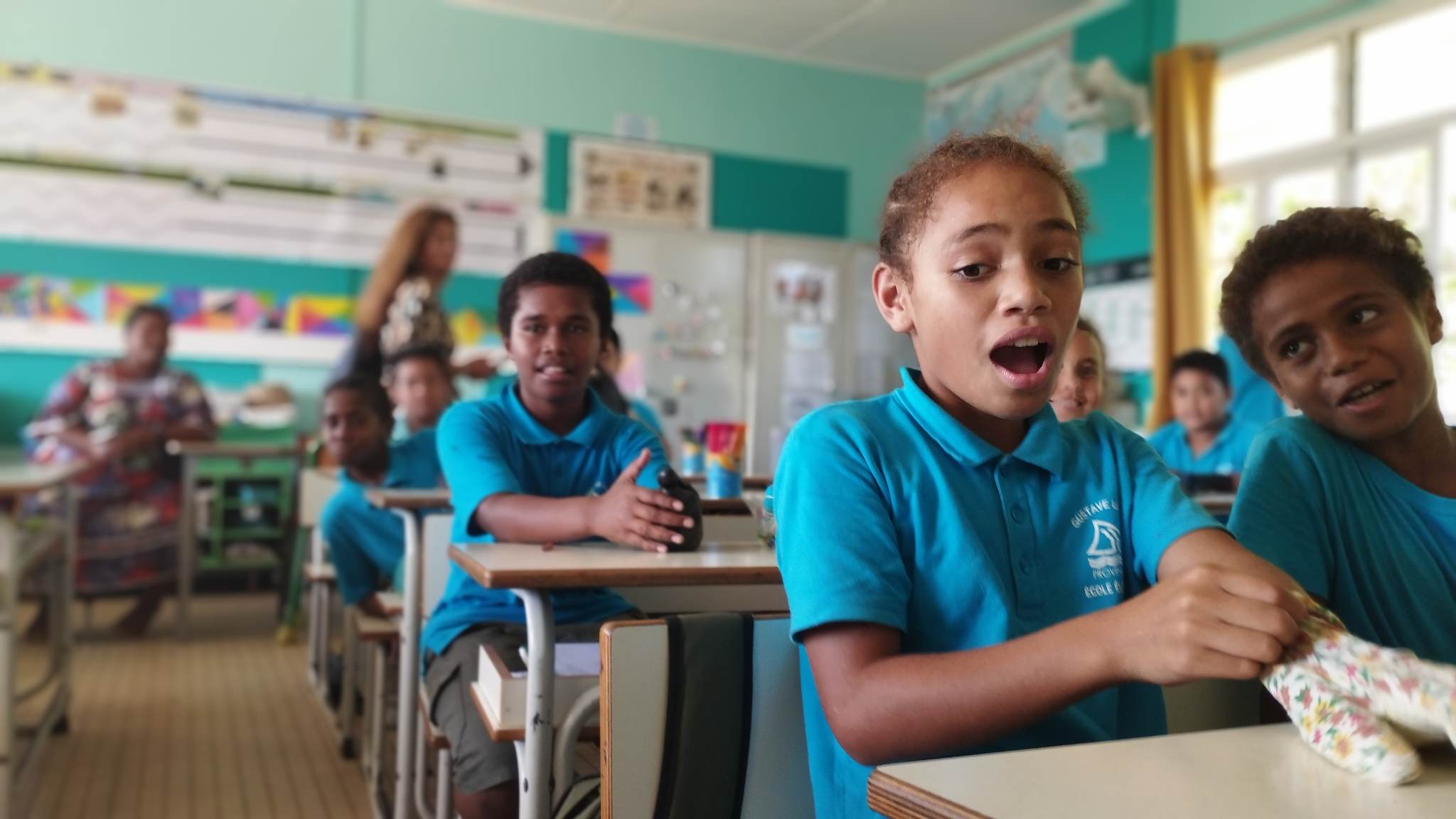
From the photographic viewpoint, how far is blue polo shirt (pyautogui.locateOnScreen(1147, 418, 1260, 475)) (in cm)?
328

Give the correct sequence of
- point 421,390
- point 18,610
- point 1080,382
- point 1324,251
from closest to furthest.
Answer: point 1324,251, point 1080,382, point 18,610, point 421,390

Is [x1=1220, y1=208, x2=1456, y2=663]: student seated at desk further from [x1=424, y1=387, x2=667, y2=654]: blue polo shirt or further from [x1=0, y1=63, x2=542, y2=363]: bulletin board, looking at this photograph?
[x1=0, y1=63, x2=542, y2=363]: bulletin board

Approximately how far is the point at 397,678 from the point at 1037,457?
2106mm

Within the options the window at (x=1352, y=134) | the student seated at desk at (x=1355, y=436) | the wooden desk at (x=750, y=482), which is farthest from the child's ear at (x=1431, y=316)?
the window at (x=1352, y=134)

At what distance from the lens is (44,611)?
449 cm

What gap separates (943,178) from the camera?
3.08 ft

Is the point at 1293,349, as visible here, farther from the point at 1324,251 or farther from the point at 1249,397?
the point at 1249,397

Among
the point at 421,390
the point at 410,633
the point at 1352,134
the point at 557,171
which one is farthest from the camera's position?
the point at 557,171

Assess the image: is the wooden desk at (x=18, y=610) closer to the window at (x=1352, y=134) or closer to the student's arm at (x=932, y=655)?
the student's arm at (x=932, y=655)

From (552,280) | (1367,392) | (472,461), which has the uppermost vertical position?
(552,280)

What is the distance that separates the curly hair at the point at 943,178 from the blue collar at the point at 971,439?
0.39ft

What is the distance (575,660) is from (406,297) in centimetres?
435

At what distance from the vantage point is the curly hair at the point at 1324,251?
112cm

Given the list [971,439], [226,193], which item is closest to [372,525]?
[971,439]
